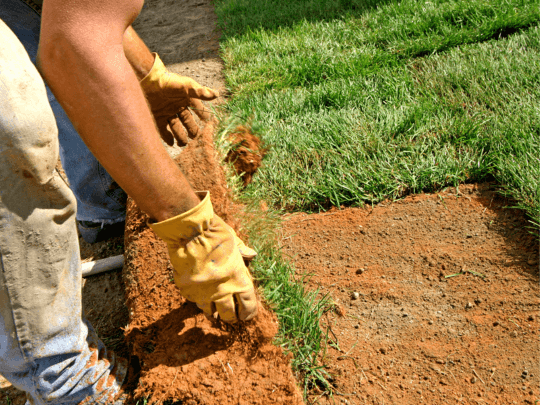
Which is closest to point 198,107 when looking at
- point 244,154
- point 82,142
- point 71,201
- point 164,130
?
point 164,130

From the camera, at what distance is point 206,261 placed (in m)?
1.49

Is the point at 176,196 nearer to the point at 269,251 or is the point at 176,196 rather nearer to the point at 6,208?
the point at 6,208

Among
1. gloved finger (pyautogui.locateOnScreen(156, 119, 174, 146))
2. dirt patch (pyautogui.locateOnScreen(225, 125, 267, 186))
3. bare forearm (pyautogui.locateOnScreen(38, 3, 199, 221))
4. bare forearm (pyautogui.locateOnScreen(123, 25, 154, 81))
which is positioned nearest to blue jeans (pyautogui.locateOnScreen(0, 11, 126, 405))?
bare forearm (pyautogui.locateOnScreen(38, 3, 199, 221))

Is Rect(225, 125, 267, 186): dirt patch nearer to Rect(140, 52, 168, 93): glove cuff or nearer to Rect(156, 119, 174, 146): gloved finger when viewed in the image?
Rect(156, 119, 174, 146): gloved finger

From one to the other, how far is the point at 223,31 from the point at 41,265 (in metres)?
4.23

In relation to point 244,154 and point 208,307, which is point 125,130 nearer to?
point 208,307

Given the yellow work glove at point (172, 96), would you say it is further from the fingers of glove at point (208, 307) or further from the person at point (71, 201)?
the fingers of glove at point (208, 307)

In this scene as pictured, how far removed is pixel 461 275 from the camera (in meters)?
1.90

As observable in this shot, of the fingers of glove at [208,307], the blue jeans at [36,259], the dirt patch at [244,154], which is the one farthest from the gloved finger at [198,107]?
the fingers of glove at [208,307]

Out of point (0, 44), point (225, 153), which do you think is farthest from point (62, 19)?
point (225, 153)

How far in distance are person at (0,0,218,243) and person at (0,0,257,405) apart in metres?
0.83

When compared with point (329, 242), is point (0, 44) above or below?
above

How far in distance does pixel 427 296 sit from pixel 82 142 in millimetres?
2155

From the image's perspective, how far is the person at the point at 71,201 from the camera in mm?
1206
